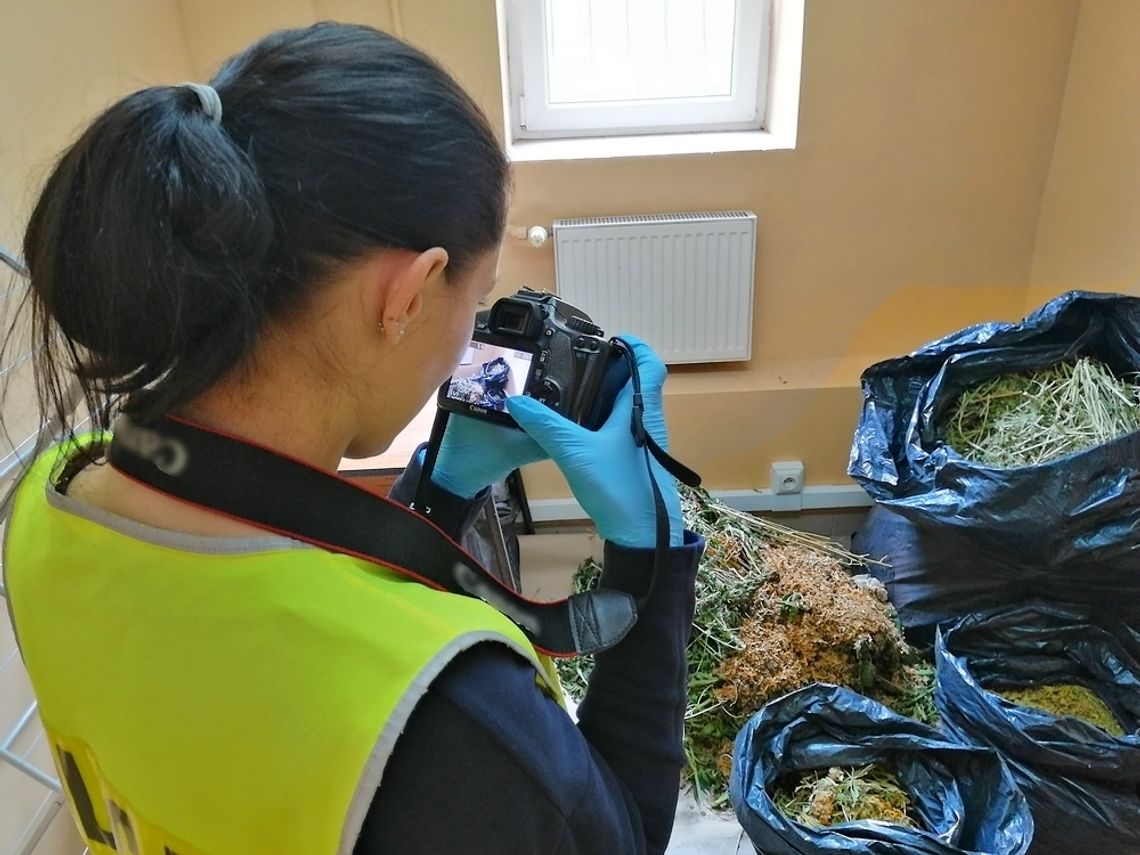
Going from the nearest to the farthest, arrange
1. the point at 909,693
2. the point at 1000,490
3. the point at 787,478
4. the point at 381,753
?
the point at 381,753, the point at 1000,490, the point at 909,693, the point at 787,478

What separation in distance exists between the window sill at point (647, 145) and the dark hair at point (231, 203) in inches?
51.7

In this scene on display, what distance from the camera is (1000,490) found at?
133 centimetres

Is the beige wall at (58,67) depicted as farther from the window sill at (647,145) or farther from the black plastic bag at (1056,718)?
the black plastic bag at (1056,718)

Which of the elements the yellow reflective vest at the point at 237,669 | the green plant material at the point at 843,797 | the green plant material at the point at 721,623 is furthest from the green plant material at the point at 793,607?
the yellow reflective vest at the point at 237,669

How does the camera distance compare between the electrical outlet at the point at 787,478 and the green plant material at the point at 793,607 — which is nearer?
the green plant material at the point at 793,607

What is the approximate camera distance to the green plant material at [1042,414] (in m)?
1.35

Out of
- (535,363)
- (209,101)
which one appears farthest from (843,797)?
(209,101)

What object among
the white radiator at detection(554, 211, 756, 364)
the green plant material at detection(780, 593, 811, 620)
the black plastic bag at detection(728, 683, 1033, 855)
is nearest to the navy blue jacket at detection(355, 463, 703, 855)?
the black plastic bag at detection(728, 683, 1033, 855)

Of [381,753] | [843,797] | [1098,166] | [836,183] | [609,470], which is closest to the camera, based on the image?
[381,753]

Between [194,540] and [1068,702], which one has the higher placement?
[194,540]

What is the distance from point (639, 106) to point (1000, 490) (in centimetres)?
110

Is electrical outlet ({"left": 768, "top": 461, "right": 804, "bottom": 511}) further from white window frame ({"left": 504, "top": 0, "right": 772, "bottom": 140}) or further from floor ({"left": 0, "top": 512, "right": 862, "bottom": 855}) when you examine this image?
white window frame ({"left": 504, "top": 0, "right": 772, "bottom": 140})

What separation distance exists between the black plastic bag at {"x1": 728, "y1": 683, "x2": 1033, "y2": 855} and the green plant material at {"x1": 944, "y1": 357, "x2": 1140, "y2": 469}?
1.51 feet

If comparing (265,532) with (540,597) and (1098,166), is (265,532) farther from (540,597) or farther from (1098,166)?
(1098,166)
